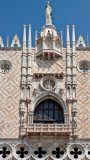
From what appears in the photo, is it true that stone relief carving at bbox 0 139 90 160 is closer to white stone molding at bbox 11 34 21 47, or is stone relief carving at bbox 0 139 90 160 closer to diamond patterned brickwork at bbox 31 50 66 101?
diamond patterned brickwork at bbox 31 50 66 101

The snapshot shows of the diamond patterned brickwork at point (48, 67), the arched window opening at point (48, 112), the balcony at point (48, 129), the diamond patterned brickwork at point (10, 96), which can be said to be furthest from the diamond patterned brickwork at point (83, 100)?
the diamond patterned brickwork at point (10, 96)

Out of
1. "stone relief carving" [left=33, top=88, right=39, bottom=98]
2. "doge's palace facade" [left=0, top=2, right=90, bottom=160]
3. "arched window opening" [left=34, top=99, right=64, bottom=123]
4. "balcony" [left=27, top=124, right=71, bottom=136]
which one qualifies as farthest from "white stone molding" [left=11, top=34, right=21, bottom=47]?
"balcony" [left=27, top=124, right=71, bottom=136]

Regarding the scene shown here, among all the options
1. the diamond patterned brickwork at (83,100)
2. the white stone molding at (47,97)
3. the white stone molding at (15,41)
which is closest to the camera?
the diamond patterned brickwork at (83,100)

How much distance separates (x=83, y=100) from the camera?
24.0 meters

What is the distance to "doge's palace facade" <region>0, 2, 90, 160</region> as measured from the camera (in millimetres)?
22672

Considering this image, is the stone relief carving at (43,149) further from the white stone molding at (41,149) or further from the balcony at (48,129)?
the balcony at (48,129)

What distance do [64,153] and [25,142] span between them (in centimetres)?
239

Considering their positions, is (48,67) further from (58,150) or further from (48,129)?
(58,150)

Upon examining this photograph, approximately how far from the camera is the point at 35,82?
24484mm

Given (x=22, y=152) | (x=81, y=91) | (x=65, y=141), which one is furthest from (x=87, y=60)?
(x=22, y=152)

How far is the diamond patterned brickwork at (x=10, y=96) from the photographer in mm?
23141

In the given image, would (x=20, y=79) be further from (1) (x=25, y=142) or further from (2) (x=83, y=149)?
(2) (x=83, y=149)

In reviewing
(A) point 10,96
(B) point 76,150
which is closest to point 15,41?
(A) point 10,96

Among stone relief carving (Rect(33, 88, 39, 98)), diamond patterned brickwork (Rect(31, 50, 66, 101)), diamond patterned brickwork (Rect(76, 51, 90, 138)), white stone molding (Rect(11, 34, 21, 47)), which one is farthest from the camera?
white stone molding (Rect(11, 34, 21, 47))
